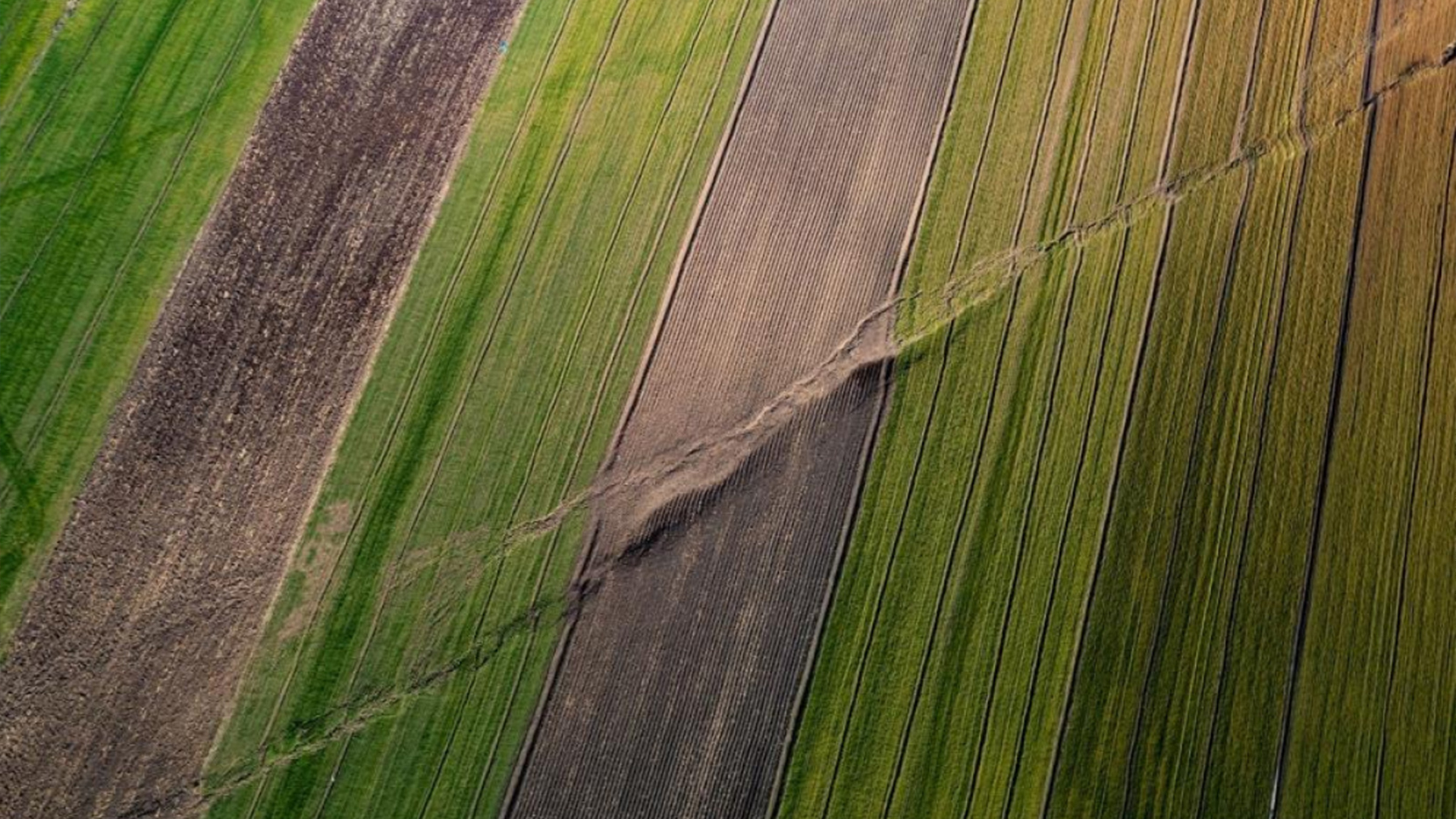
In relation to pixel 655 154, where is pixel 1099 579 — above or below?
below

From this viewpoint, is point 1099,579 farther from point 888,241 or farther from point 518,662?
point 518,662

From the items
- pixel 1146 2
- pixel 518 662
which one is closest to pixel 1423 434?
pixel 1146 2

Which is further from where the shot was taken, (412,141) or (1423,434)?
(412,141)

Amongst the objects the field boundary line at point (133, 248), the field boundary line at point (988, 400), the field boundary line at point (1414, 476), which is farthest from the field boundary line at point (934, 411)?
the field boundary line at point (133, 248)

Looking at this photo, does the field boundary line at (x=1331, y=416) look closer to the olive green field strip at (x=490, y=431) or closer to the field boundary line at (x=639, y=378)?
the field boundary line at (x=639, y=378)

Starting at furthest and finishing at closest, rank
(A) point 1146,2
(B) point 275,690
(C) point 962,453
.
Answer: (A) point 1146,2
(C) point 962,453
(B) point 275,690

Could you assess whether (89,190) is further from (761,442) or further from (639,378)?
(761,442)

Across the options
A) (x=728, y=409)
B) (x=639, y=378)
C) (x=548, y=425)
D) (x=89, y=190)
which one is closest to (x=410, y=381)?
(x=548, y=425)
